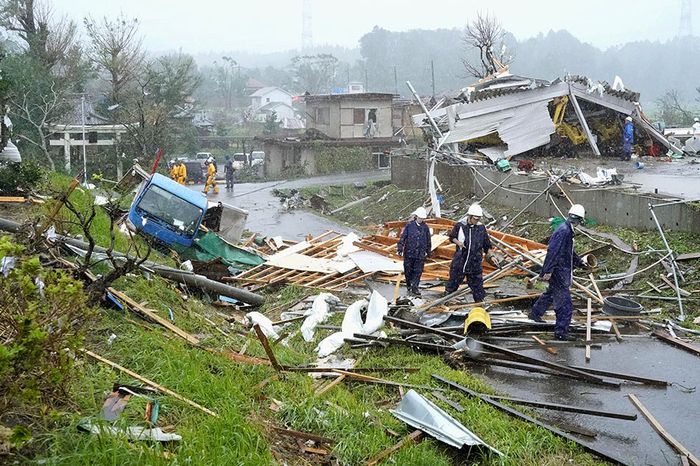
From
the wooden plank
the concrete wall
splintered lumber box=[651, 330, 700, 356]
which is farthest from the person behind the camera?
the concrete wall

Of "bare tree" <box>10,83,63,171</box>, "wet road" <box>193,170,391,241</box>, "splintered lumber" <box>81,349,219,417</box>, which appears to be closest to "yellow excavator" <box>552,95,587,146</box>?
"wet road" <box>193,170,391,241</box>

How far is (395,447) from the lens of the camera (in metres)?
5.28

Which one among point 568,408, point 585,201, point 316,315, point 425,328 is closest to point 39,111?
point 316,315

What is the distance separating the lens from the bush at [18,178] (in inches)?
567

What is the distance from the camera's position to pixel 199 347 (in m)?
6.87

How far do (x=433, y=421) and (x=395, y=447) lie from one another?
535mm

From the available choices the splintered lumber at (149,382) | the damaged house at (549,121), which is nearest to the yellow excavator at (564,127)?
the damaged house at (549,121)

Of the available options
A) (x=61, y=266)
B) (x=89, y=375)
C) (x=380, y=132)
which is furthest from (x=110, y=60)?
(x=89, y=375)

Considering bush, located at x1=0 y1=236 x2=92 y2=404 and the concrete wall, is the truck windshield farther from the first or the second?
the concrete wall

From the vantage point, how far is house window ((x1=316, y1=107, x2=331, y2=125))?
48562 mm

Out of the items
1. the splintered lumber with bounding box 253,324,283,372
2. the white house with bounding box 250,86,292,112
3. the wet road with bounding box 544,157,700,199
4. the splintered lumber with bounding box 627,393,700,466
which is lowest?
the splintered lumber with bounding box 627,393,700,466

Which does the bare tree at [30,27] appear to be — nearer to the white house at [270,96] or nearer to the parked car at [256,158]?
the parked car at [256,158]

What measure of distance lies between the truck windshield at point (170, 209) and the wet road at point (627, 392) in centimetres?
826

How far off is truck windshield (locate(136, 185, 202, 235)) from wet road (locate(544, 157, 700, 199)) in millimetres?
10561
